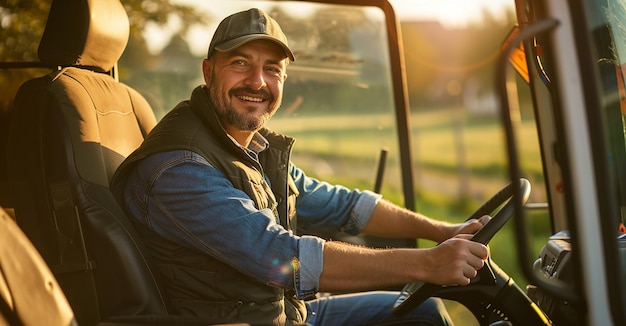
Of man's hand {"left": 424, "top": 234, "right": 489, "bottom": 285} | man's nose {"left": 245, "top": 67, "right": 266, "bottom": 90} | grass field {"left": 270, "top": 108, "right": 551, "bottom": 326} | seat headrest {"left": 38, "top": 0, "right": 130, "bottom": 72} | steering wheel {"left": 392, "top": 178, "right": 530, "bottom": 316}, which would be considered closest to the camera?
man's hand {"left": 424, "top": 234, "right": 489, "bottom": 285}

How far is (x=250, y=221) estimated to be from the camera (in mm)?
2195


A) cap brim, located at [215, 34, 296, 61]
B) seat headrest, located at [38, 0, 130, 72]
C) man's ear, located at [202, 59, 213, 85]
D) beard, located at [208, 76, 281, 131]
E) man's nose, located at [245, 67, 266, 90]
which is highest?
seat headrest, located at [38, 0, 130, 72]

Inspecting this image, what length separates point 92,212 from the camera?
91.0 inches

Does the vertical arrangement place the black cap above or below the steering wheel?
above

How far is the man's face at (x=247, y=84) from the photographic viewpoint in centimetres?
265

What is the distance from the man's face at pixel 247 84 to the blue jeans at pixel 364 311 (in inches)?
27.1

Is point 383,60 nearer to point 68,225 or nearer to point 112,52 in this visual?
point 112,52

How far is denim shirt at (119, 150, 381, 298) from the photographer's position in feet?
7.09

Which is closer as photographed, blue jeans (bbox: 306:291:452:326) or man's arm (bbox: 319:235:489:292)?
man's arm (bbox: 319:235:489:292)

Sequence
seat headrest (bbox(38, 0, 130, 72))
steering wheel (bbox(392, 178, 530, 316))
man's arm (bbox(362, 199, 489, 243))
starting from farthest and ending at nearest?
man's arm (bbox(362, 199, 489, 243)) < seat headrest (bbox(38, 0, 130, 72)) < steering wheel (bbox(392, 178, 530, 316))

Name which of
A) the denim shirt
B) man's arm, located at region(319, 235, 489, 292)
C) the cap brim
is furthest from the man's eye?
man's arm, located at region(319, 235, 489, 292)

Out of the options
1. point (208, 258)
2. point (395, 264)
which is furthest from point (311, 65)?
point (395, 264)

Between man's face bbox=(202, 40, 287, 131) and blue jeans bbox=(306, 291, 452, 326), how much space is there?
0.69 meters

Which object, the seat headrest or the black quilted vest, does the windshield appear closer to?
the seat headrest
